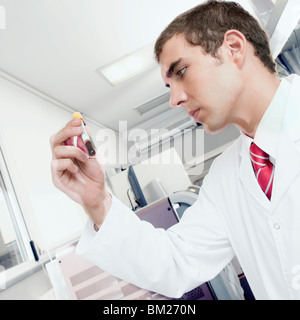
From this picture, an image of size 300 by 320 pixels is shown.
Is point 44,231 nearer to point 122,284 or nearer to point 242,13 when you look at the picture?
point 122,284

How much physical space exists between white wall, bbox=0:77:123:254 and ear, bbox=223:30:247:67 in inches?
57.2

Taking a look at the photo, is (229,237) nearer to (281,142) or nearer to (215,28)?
(281,142)

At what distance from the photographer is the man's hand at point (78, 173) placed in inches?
25.7

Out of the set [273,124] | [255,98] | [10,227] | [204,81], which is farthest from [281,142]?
[10,227]

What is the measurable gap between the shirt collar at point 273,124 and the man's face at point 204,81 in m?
0.13

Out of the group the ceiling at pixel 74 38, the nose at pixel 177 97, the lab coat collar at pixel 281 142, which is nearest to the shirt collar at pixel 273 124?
the lab coat collar at pixel 281 142

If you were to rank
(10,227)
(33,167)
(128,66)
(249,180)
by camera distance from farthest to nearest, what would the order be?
(128,66)
(33,167)
(10,227)
(249,180)

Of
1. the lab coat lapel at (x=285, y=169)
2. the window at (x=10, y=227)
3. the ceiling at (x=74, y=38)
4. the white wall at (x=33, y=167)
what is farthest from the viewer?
the ceiling at (x=74, y=38)

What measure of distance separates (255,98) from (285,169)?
0.30 metres

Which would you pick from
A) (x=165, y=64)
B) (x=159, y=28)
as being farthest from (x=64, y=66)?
(x=165, y=64)

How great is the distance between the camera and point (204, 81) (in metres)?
0.92

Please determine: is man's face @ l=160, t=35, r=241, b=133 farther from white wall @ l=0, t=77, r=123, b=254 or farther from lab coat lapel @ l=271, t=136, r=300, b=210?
white wall @ l=0, t=77, r=123, b=254

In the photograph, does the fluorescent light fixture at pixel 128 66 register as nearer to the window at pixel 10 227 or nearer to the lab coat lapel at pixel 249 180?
the window at pixel 10 227

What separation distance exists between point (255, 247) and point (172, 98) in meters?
0.59
